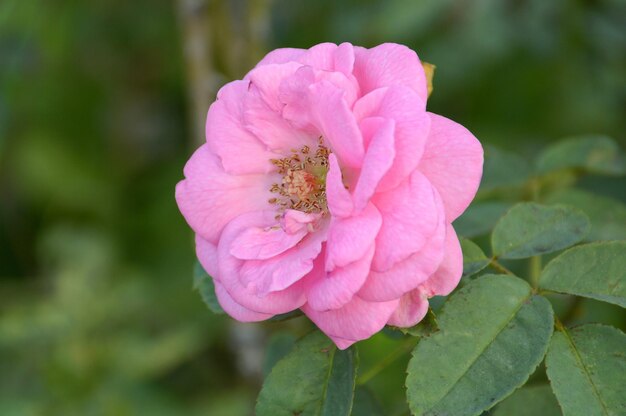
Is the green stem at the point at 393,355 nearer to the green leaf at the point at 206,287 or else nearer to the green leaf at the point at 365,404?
the green leaf at the point at 365,404

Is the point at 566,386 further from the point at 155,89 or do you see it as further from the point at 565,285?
the point at 155,89

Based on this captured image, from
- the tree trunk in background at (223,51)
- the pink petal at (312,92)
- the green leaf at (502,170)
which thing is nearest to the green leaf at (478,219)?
the green leaf at (502,170)

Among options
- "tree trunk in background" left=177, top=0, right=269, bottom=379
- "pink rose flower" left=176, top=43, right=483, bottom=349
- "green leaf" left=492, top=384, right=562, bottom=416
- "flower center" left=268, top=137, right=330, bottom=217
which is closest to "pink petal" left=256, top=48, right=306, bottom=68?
"pink rose flower" left=176, top=43, right=483, bottom=349

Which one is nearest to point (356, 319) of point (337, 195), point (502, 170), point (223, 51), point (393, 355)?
point (337, 195)

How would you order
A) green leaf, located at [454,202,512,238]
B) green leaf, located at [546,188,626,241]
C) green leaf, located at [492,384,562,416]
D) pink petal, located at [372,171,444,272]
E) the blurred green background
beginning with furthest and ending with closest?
the blurred green background
green leaf, located at [546,188,626,241]
green leaf, located at [454,202,512,238]
green leaf, located at [492,384,562,416]
pink petal, located at [372,171,444,272]

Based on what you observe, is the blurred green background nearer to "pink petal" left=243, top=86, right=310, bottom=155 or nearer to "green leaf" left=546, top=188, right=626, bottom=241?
"green leaf" left=546, top=188, right=626, bottom=241

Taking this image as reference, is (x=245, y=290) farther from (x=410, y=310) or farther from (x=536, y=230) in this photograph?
(x=536, y=230)

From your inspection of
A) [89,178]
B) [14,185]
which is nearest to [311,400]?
[89,178]
